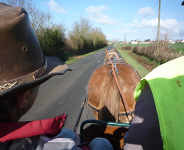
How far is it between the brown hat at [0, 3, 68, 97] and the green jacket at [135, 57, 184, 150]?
0.72 metres

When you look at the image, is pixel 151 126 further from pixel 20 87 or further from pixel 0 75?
pixel 0 75

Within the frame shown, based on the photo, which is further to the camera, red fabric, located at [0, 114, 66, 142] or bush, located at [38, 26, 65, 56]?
bush, located at [38, 26, 65, 56]

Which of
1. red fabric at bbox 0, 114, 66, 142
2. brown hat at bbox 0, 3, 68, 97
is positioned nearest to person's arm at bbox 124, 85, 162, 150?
red fabric at bbox 0, 114, 66, 142

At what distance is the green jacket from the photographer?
56cm

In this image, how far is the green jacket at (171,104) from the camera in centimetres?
56

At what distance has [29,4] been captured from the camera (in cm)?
1341

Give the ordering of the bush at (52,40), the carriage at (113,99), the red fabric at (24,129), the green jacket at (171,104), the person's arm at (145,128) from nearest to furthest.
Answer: the green jacket at (171,104)
the red fabric at (24,129)
the person's arm at (145,128)
the carriage at (113,99)
the bush at (52,40)

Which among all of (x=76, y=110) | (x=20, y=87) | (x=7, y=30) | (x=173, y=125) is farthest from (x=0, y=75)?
(x=76, y=110)

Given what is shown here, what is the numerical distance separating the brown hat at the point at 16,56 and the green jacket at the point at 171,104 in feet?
2.37

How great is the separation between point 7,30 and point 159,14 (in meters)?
17.2

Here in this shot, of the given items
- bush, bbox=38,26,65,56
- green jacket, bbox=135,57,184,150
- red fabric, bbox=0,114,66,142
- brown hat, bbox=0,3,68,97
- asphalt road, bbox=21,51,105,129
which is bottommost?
asphalt road, bbox=21,51,105,129

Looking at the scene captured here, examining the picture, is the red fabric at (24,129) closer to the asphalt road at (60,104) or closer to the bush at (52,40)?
the asphalt road at (60,104)

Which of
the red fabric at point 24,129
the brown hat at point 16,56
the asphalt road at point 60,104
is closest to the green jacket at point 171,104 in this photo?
the red fabric at point 24,129

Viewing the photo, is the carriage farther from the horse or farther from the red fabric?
the red fabric
